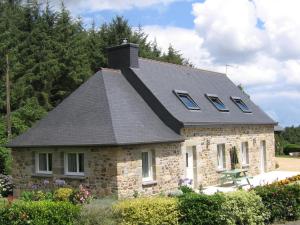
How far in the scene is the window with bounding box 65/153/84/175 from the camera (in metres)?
18.9

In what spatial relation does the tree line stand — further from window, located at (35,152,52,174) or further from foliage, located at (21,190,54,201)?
foliage, located at (21,190,54,201)

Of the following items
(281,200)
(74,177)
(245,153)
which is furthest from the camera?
(245,153)

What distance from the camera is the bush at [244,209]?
43.4 feet

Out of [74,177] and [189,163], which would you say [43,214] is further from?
[189,163]

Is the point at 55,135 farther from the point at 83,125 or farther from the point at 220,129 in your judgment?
the point at 220,129

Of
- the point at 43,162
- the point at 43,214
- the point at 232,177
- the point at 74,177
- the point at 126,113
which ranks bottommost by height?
the point at 232,177

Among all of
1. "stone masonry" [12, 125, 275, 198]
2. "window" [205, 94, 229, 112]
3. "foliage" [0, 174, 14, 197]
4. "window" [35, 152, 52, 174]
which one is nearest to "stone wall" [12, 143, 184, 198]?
"stone masonry" [12, 125, 275, 198]

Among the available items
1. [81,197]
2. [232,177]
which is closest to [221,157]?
[232,177]

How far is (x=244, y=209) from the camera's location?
44.5ft

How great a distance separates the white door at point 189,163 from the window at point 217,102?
4.26 m

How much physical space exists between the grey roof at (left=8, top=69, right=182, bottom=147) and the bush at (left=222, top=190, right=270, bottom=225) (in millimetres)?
5267

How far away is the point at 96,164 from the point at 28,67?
2078 centimetres

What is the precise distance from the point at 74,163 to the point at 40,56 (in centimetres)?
1965

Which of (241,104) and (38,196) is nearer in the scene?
(38,196)
